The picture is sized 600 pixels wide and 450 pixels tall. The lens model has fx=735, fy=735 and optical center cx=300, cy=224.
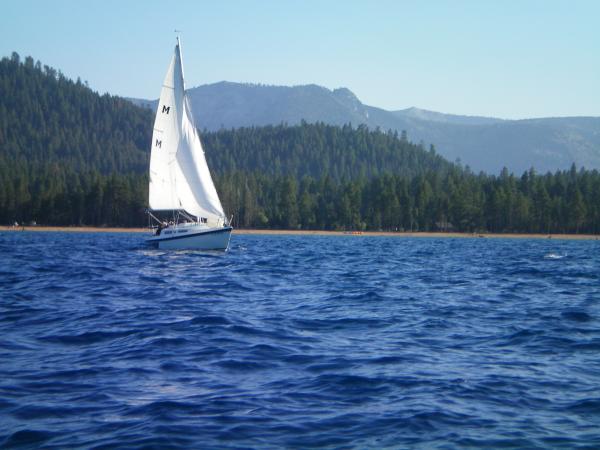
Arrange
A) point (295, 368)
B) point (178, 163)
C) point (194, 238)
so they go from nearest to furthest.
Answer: point (295, 368)
point (194, 238)
point (178, 163)

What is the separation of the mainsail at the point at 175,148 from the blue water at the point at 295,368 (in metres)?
A: 30.1

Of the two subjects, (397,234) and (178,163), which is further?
(397,234)

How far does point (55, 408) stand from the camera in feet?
38.4

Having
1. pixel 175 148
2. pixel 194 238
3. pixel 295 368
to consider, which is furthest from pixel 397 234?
pixel 295 368

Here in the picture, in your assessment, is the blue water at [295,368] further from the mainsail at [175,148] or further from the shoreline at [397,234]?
the shoreline at [397,234]

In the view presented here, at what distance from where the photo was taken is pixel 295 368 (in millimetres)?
14867

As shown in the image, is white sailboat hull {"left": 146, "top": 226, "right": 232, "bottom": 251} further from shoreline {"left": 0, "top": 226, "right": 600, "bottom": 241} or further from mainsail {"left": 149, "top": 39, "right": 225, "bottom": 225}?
shoreline {"left": 0, "top": 226, "right": 600, "bottom": 241}

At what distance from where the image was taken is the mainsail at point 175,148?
59.1 meters

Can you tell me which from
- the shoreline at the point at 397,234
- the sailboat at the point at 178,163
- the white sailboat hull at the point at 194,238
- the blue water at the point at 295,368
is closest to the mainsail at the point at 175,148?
the sailboat at the point at 178,163

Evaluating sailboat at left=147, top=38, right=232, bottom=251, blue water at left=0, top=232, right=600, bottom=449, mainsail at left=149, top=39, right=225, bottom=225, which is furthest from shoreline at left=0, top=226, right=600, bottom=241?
blue water at left=0, top=232, right=600, bottom=449

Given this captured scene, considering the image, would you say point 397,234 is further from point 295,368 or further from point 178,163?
point 295,368

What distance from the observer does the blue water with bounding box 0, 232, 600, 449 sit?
35.6 ft

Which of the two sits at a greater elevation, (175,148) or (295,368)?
(175,148)

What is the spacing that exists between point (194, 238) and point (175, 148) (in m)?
7.47
